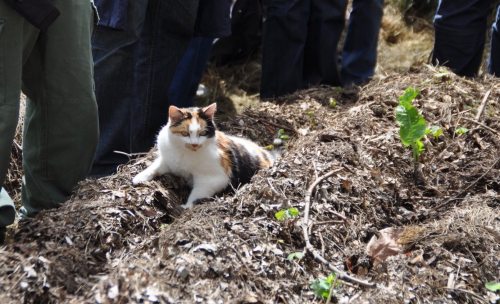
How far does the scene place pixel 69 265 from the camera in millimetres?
2471

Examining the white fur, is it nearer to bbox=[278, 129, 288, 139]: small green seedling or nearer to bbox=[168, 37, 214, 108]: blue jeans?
bbox=[278, 129, 288, 139]: small green seedling

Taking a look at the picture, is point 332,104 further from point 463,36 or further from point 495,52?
point 495,52

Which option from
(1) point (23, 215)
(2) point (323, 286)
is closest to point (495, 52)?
(2) point (323, 286)

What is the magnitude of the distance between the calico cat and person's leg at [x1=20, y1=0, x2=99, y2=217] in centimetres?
39

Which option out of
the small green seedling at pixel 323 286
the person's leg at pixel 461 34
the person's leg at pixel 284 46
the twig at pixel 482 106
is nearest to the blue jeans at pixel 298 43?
the person's leg at pixel 284 46

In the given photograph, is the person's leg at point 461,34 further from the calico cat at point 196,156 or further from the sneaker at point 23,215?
the sneaker at point 23,215

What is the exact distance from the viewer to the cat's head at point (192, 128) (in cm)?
323

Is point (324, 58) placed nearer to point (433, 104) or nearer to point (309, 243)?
point (433, 104)

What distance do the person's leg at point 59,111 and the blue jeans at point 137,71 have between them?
30.0 inches

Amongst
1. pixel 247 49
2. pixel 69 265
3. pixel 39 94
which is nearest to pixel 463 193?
pixel 69 265

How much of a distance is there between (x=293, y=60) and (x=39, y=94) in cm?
284

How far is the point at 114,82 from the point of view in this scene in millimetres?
4113

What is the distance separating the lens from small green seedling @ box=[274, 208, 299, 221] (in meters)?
2.77

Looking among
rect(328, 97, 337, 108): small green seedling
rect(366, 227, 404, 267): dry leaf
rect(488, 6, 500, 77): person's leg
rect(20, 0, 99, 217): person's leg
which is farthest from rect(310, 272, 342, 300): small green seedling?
rect(488, 6, 500, 77): person's leg
